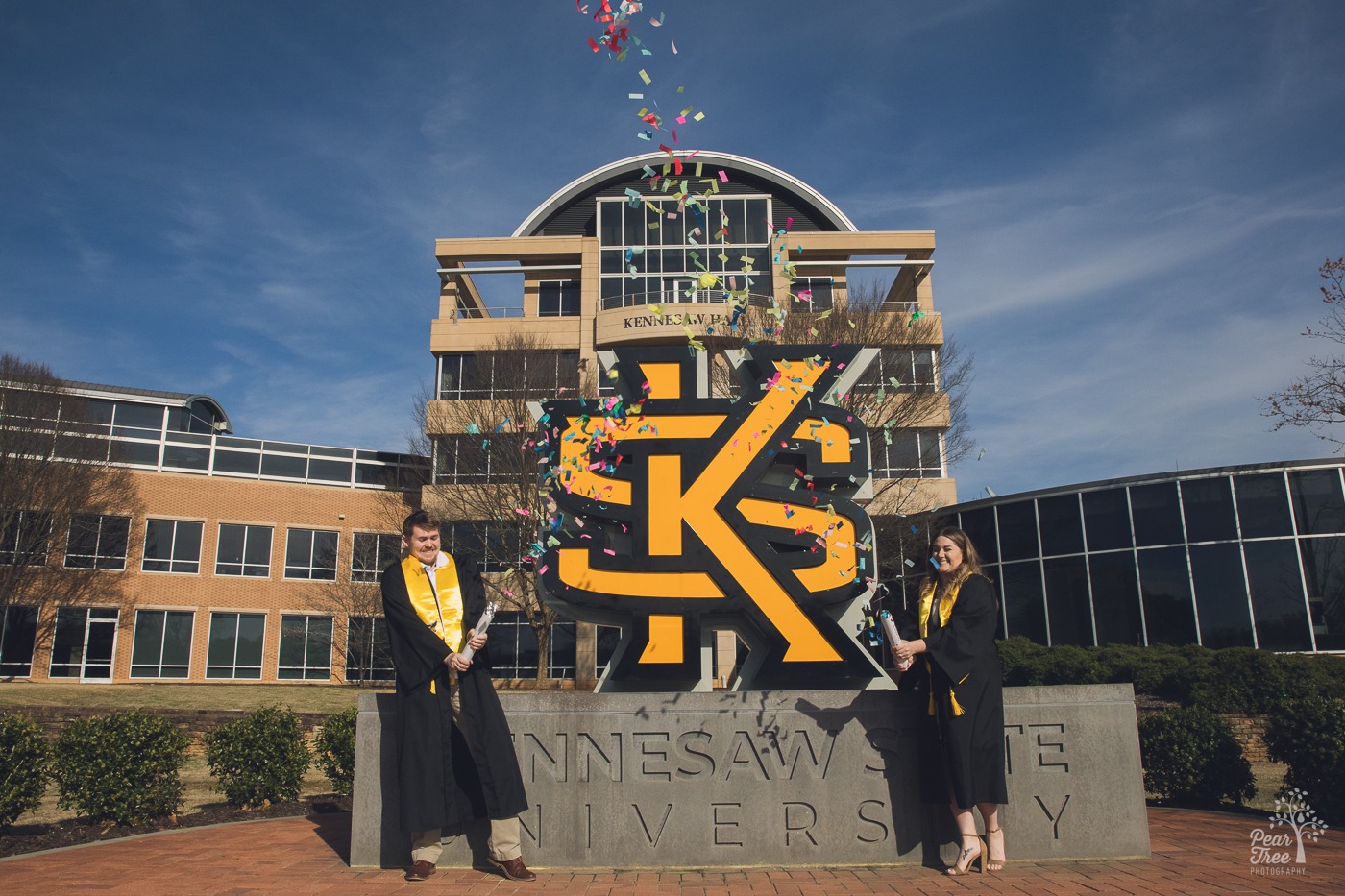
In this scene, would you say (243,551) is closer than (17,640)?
No

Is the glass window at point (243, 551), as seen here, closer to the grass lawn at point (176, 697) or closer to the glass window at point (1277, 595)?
the grass lawn at point (176, 697)

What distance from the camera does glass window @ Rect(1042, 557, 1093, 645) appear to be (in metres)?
22.2

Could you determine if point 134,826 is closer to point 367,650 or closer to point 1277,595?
point 1277,595

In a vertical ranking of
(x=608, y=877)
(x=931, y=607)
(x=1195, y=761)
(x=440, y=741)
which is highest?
(x=931, y=607)

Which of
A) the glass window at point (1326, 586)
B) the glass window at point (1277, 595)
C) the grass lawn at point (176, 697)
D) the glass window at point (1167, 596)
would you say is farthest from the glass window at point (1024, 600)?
the grass lawn at point (176, 697)

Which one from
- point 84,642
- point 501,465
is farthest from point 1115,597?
point 84,642

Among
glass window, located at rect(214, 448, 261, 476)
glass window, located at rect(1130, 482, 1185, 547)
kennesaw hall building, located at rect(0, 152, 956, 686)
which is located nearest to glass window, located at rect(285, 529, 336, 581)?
kennesaw hall building, located at rect(0, 152, 956, 686)

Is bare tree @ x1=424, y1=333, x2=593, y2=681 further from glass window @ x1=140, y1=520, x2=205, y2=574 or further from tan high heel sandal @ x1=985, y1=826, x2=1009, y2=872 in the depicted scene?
tan high heel sandal @ x1=985, y1=826, x2=1009, y2=872

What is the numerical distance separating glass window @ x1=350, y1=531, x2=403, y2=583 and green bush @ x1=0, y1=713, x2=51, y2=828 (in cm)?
2436

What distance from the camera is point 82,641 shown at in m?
28.8

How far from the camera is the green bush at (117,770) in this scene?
713 centimetres

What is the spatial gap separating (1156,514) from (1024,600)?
160 inches

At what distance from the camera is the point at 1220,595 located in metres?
20.2

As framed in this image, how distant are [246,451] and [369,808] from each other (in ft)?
A: 97.0
